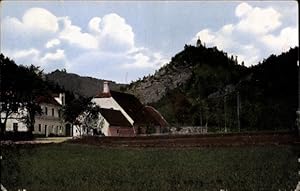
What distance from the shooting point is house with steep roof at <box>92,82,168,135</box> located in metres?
6.12

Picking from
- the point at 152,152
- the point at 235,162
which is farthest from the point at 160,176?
the point at 235,162

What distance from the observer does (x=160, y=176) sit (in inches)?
232

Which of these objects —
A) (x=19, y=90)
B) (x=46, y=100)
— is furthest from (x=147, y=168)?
(x=19, y=90)

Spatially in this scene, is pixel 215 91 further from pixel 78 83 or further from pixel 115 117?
pixel 78 83

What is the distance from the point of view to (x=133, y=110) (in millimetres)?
6141

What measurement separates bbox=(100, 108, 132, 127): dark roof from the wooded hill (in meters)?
0.34

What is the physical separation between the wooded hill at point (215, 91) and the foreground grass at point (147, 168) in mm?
363

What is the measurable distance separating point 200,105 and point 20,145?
2.14 metres

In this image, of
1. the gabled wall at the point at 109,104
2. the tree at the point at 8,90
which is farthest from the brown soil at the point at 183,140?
the tree at the point at 8,90

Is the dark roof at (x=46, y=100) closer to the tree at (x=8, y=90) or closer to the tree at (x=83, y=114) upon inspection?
the tree at (x=83, y=114)

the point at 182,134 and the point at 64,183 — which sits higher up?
the point at 182,134

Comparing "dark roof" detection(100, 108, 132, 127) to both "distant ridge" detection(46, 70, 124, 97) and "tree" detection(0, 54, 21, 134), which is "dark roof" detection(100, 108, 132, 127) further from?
"tree" detection(0, 54, 21, 134)

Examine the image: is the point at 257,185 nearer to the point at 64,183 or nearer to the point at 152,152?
the point at 152,152

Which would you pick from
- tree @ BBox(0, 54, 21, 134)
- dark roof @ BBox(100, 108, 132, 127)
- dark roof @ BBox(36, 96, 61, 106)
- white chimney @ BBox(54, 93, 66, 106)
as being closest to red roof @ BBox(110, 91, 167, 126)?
dark roof @ BBox(100, 108, 132, 127)
